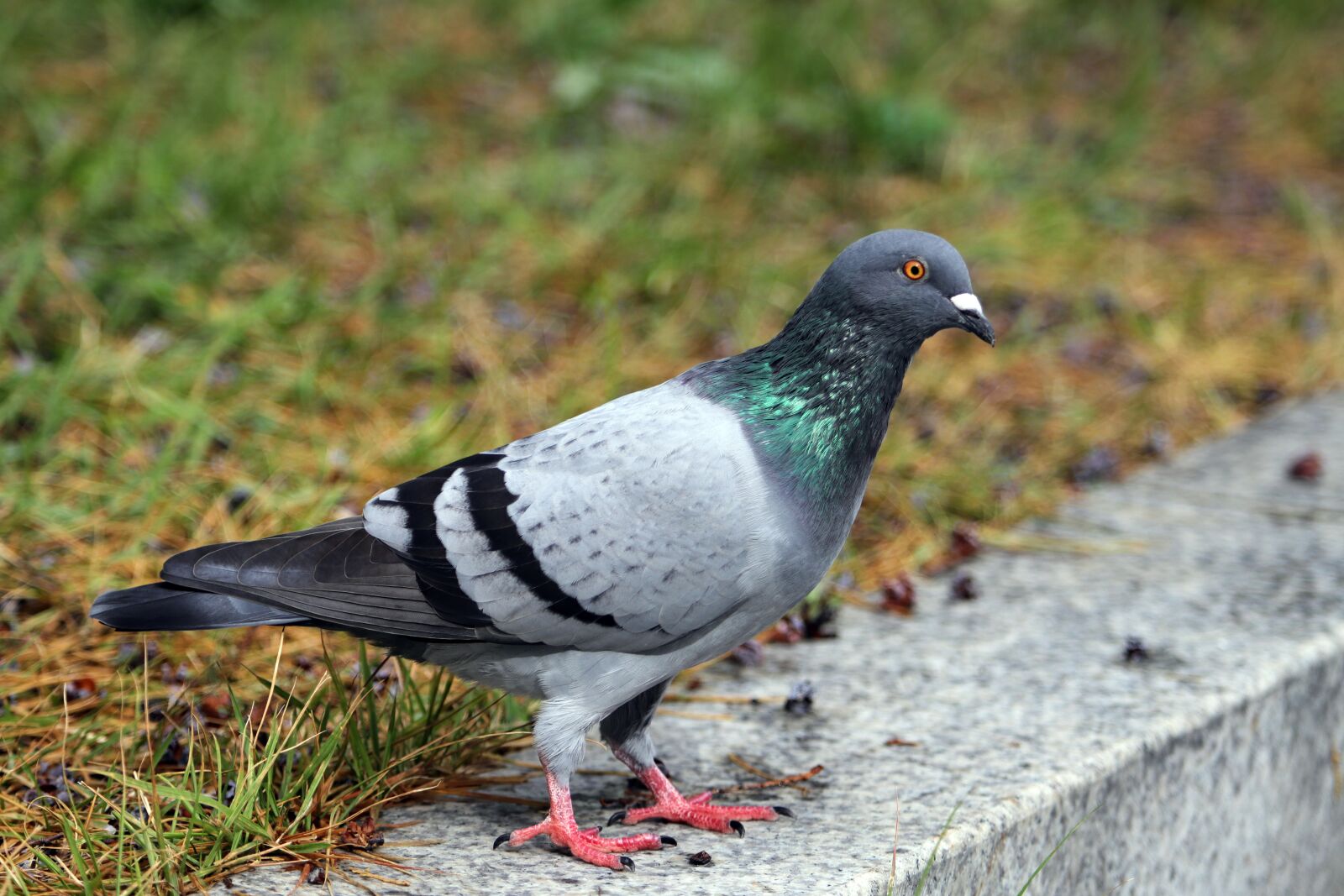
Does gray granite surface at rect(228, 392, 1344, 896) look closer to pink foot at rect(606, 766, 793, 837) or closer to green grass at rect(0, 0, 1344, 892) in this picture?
pink foot at rect(606, 766, 793, 837)

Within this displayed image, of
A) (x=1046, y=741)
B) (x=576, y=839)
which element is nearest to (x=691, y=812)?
(x=576, y=839)

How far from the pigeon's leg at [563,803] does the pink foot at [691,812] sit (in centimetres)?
11

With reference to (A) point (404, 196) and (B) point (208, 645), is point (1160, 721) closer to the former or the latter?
(B) point (208, 645)

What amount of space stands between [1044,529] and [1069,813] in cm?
148

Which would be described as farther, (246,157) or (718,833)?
(246,157)

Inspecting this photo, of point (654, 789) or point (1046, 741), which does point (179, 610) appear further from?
point (1046, 741)

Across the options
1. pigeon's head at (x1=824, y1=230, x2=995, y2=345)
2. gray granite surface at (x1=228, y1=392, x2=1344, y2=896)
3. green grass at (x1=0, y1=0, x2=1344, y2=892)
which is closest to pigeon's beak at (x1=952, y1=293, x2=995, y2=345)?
pigeon's head at (x1=824, y1=230, x2=995, y2=345)

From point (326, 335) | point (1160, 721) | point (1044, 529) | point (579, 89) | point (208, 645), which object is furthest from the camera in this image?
point (579, 89)

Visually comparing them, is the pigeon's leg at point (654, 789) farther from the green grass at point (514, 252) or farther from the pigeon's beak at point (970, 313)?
the pigeon's beak at point (970, 313)

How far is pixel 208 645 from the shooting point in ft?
10.1

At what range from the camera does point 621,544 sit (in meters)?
2.41

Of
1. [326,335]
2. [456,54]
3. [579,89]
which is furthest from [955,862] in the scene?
[456,54]

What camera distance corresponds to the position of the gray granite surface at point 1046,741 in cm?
240

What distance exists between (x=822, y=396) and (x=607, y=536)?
47cm
